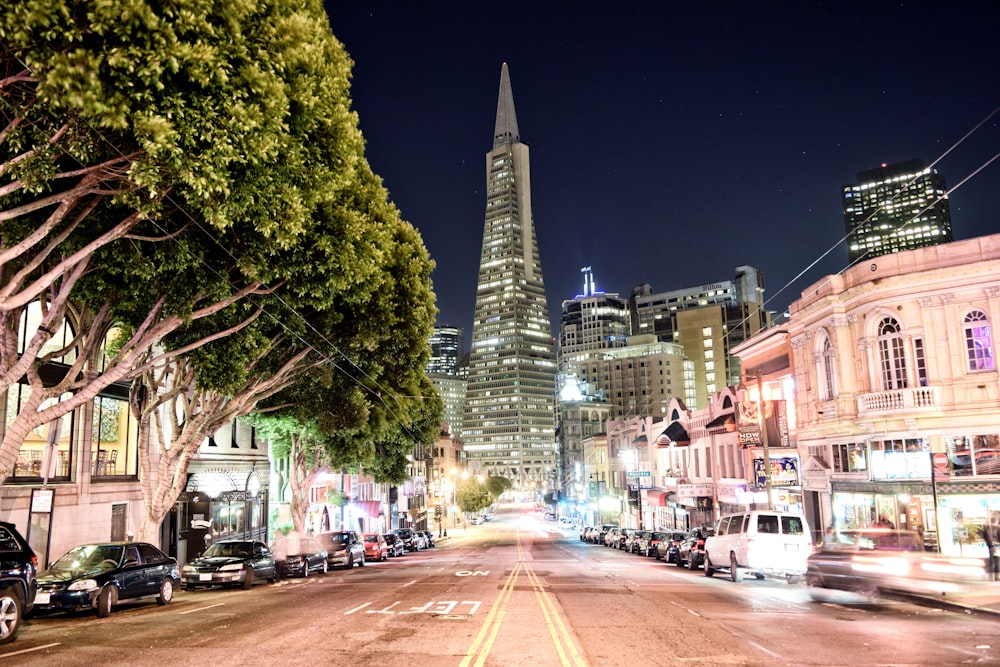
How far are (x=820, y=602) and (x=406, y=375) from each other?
1333 centimetres

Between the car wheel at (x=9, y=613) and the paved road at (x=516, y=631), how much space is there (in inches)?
12.3

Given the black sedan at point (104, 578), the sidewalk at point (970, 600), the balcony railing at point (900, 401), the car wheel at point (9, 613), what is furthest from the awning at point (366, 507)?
the sidewalk at point (970, 600)

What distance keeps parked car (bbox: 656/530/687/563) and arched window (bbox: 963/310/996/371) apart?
44.8 feet

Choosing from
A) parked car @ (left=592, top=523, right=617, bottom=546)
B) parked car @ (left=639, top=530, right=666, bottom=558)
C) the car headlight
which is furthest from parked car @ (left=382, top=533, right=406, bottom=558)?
the car headlight

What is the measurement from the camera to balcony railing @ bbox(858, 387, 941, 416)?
26.1 meters

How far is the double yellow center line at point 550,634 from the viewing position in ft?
31.6

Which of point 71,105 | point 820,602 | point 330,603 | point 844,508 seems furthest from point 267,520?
point 71,105

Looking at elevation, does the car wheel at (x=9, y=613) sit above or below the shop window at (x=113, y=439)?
below

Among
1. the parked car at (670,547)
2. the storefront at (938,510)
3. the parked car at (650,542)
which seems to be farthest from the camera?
the parked car at (650,542)

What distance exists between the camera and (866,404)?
28000mm

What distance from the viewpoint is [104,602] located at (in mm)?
15281

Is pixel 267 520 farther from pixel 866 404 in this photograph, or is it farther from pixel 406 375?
pixel 866 404

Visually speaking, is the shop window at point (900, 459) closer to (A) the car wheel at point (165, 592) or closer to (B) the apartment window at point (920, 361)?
(B) the apartment window at point (920, 361)

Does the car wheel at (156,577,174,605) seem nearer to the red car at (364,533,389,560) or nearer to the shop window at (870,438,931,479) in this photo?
the red car at (364,533,389,560)
